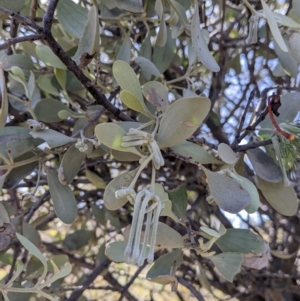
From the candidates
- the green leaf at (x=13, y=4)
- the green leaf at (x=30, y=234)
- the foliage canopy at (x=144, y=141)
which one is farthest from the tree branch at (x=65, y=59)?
Result: the green leaf at (x=30, y=234)

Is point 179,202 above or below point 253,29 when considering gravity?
below

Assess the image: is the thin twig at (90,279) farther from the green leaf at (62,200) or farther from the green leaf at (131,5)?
the green leaf at (131,5)

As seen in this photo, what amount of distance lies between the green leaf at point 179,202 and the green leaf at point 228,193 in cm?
11

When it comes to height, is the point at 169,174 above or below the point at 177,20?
below

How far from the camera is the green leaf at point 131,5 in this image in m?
0.42

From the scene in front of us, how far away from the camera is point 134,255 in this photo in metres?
0.28

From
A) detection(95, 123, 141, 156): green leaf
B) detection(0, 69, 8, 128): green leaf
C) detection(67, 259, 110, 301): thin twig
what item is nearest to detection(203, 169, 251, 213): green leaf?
detection(95, 123, 141, 156): green leaf

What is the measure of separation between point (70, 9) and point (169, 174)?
500 millimetres

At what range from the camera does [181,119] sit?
1.10ft

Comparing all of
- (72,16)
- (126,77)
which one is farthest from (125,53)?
(126,77)

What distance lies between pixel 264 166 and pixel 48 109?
300 mm

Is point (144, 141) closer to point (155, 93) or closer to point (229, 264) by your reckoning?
point (155, 93)

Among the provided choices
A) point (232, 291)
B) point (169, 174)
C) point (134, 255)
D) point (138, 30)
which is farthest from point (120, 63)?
point (232, 291)

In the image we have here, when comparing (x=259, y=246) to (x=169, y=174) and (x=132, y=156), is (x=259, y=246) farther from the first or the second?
(x=169, y=174)
